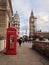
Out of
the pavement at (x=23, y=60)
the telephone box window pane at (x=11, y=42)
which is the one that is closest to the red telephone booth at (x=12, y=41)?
the telephone box window pane at (x=11, y=42)

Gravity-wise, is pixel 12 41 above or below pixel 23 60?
above

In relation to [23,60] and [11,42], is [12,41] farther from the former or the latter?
[23,60]

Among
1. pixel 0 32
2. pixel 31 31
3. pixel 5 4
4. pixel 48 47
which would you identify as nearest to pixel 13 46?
pixel 48 47

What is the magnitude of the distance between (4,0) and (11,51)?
42.8 ft

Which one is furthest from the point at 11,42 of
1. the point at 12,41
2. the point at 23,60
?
the point at 23,60

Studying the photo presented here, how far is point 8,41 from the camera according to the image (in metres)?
20.8

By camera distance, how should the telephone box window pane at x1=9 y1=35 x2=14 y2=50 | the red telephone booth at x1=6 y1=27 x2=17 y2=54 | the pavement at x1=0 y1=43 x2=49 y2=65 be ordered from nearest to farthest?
the pavement at x1=0 y1=43 x2=49 y2=65 < the red telephone booth at x1=6 y1=27 x2=17 y2=54 < the telephone box window pane at x1=9 y1=35 x2=14 y2=50

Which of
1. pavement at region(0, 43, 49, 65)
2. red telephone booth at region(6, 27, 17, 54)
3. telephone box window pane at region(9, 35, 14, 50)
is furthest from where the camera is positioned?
telephone box window pane at region(9, 35, 14, 50)

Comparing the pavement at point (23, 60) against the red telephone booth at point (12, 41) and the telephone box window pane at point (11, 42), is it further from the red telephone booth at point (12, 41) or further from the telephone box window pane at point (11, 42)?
the telephone box window pane at point (11, 42)

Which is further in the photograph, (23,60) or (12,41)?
(12,41)

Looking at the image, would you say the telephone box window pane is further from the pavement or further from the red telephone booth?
the pavement

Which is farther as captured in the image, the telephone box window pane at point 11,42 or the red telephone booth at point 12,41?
the telephone box window pane at point 11,42

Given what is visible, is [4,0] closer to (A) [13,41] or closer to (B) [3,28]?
(B) [3,28]

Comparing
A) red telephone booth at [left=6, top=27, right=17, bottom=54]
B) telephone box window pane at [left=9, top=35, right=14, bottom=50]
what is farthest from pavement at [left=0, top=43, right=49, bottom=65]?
telephone box window pane at [left=9, top=35, right=14, bottom=50]
